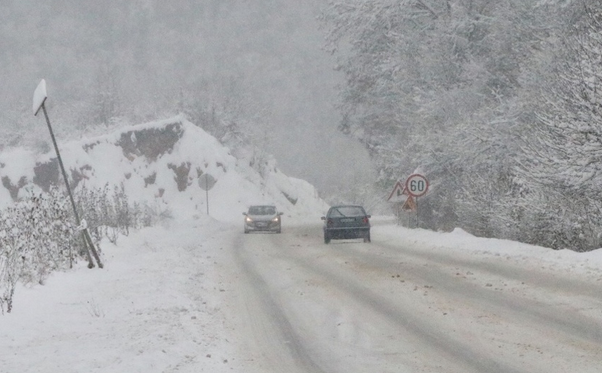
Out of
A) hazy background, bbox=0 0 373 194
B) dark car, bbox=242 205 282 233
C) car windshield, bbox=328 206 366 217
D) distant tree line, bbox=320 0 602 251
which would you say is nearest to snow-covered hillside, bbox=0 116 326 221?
hazy background, bbox=0 0 373 194

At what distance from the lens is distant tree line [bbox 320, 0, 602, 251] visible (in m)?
17.2

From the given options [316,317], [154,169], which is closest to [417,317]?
[316,317]

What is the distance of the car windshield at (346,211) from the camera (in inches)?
1110

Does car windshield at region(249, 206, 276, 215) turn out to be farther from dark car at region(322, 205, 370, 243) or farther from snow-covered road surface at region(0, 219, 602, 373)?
snow-covered road surface at region(0, 219, 602, 373)

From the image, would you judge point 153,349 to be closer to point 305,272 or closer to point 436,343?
point 436,343

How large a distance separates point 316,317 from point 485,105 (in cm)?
1901

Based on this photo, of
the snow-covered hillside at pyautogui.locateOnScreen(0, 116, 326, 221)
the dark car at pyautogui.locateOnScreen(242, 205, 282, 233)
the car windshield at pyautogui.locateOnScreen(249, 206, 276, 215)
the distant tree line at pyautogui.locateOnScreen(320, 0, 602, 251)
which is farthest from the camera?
the snow-covered hillside at pyautogui.locateOnScreen(0, 116, 326, 221)

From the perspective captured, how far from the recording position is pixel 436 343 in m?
8.39

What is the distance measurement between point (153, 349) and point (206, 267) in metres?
9.86

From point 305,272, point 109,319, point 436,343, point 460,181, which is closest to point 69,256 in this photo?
point 305,272

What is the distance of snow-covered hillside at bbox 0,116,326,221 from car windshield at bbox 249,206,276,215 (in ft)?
57.0

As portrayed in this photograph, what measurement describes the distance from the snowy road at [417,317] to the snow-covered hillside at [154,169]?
4133cm

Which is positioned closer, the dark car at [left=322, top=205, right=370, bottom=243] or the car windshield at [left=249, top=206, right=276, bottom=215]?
the dark car at [left=322, top=205, right=370, bottom=243]

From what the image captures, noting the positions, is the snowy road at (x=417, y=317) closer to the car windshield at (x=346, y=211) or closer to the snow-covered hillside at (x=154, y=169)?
the car windshield at (x=346, y=211)
